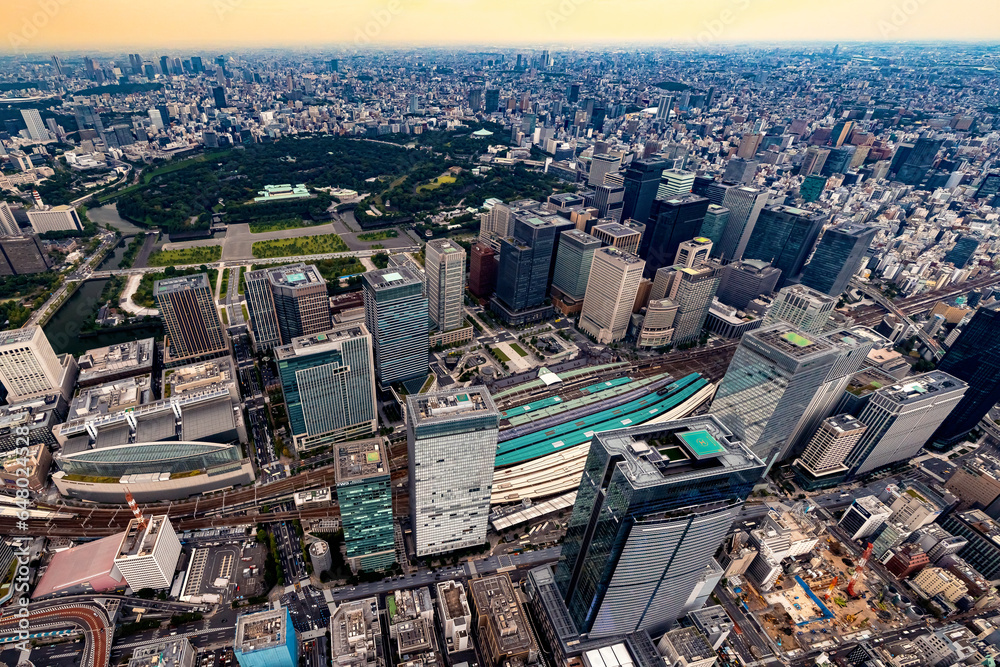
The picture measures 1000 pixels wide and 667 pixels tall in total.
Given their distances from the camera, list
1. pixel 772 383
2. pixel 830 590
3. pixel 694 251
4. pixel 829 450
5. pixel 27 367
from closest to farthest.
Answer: pixel 830 590
pixel 772 383
pixel 829 450
pixel 27 367
pixel 694 251

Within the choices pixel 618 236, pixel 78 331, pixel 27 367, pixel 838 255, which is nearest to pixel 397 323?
pixel 618 236

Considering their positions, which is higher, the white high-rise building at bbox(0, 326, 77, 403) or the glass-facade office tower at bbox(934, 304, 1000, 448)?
the glass-facade office tower at bbox(934, 304, 1000, 448)

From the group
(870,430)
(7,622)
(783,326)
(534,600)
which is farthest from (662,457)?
(7,622)

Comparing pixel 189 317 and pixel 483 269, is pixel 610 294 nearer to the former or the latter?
pixel 483 269

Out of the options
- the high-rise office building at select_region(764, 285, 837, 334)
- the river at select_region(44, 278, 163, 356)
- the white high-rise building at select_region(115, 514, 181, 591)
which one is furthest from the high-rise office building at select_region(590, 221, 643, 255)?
the river at select_region(44, 278, 163, 356)

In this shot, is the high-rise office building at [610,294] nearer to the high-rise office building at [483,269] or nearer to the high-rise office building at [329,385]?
the high-rise office building at [483,269]

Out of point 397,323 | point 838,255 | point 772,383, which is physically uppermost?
point 772,383

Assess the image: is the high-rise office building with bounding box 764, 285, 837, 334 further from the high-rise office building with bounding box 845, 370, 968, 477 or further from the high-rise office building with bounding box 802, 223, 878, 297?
the high-rise office building with bounding box 802, 223, 878, 297
